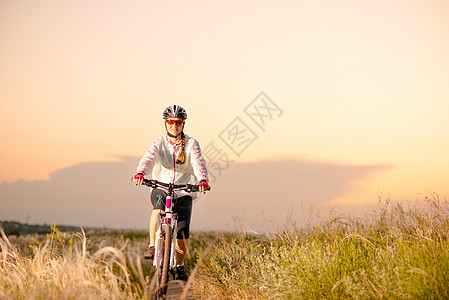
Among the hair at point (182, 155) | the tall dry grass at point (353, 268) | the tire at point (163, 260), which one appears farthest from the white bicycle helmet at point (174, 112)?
the tall dry grass at point (353, 268)

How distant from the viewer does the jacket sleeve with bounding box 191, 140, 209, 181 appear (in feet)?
23.4

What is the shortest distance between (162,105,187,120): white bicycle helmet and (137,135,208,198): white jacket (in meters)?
0.43

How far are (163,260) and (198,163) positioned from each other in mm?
1661

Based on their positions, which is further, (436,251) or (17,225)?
(17,225)

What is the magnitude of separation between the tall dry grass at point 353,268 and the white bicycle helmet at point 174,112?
2638mm

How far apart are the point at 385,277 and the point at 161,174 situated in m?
3.97

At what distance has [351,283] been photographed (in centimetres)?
511

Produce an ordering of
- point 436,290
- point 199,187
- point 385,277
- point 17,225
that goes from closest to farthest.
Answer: point 436,290, point 385,277, point 199,187, point 17,225

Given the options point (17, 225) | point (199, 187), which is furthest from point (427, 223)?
point (17, 225)

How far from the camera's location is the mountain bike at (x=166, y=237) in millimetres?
6488

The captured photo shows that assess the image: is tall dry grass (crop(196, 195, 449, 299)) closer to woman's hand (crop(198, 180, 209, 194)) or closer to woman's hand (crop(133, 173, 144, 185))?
woman's hand (crop(198, 180, 209, 194))

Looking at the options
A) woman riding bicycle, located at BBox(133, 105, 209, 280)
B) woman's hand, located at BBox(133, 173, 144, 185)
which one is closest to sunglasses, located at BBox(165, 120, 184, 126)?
woman riding bicycle, located at BBox(133, 105, 209, 280)

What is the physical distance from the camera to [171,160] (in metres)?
7.48

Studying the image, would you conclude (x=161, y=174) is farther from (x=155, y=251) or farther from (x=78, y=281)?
(x=78, y=281)
